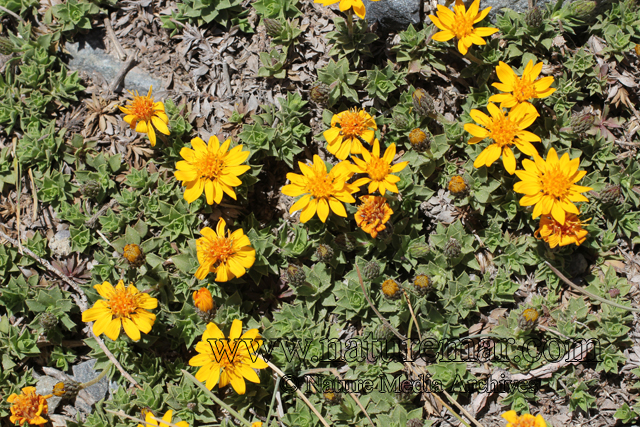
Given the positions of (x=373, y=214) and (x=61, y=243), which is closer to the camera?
(x=373, y=214)

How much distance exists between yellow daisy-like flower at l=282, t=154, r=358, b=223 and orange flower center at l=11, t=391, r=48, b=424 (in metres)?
3.08

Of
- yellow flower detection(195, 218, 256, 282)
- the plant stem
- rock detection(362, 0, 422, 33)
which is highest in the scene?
rock detection(362, 0, 422, 33)

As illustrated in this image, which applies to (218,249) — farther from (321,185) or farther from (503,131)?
(503,131)

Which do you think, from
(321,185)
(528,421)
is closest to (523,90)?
(321,185)

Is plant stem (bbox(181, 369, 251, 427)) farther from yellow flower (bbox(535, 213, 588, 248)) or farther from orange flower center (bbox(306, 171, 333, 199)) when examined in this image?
yellow flower (bbox(535, 213, 588, 248))

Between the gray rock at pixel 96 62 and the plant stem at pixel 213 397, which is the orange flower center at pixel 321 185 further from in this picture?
the gray rock at pixel 96 62

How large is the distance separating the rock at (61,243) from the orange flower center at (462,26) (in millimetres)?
4592

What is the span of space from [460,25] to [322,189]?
2.11 metres

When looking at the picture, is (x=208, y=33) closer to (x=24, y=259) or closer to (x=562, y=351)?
(x=24, y=259)

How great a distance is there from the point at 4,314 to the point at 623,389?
6358mm

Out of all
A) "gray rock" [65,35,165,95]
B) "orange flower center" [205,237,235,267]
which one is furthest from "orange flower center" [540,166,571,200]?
"gray rock" [65,35,165,95]

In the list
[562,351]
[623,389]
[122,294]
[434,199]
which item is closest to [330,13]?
[434,199]

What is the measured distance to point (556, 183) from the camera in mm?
4195

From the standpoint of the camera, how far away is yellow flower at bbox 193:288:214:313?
14.1 ft
